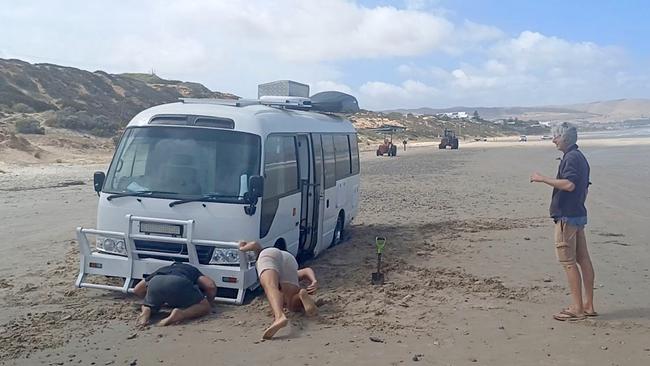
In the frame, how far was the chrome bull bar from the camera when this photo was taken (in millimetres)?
8758

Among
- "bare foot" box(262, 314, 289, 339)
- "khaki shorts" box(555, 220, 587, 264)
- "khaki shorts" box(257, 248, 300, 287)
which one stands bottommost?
"bare foot" box(262, 314, 289, 339)

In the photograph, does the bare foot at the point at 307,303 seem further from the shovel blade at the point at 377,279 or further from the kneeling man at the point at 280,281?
the shovel blade at the point at 377,279

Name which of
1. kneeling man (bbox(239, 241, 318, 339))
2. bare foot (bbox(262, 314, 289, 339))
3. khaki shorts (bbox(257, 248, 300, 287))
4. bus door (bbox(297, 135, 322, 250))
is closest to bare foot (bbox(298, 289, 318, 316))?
kneeling man (bbox(239, 241, 318, 339))

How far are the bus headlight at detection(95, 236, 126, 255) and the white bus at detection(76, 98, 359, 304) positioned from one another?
12 millimetres

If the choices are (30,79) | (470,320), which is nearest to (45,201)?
(470,320)

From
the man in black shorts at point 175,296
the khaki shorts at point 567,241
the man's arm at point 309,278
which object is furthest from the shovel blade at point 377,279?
the khaki shorts at point 567,241

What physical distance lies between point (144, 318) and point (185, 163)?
7.07 ft

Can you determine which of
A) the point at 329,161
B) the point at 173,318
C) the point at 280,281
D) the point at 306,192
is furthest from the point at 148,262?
the point at 329,161

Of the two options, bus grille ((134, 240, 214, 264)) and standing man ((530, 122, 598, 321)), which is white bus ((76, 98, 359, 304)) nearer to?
bus grille ((134, 240, 214, 264))

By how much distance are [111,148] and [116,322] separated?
34.0 meters

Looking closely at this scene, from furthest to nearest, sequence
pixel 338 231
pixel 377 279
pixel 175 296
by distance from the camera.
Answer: pixel 338 231 → pixel 377 279 → pixel 175 296

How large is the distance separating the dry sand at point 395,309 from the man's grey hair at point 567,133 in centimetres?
189

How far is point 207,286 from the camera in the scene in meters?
8.56

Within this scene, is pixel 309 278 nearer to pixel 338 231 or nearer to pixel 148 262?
pixel 148 262
